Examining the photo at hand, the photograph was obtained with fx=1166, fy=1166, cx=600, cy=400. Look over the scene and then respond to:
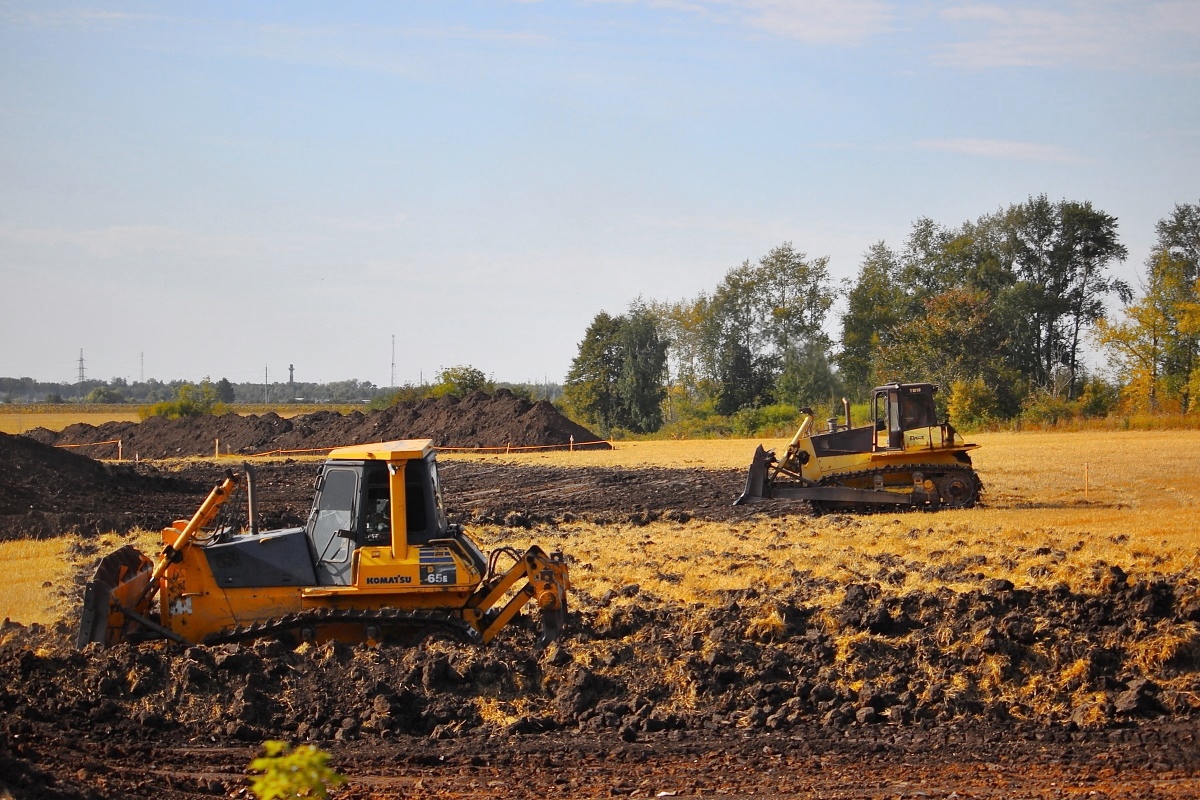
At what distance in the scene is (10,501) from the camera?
25.6 metres

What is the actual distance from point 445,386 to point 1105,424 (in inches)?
1309

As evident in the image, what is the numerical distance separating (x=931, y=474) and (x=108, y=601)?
56.2 feet

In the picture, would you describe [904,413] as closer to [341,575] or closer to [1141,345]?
[341,575]

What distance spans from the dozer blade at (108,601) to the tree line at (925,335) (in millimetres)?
49371

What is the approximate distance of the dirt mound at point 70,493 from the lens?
22531mm

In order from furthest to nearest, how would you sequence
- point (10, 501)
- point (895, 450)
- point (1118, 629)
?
1. point (10, 501)
2. point (895, 450)
3. point (1118, 629)

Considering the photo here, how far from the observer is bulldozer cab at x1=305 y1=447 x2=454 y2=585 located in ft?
34.3

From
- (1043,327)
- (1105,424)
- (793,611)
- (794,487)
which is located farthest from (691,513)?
(1043,327)

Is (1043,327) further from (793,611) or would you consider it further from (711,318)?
(793,611)

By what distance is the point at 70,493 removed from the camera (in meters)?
28.1

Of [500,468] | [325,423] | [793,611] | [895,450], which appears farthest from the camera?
[325,423]

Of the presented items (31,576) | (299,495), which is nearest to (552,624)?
(31,576)

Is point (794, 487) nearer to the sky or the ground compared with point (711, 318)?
nearer to the ground

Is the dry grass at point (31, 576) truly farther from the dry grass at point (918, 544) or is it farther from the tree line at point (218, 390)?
the tree line at point (218, 390)
